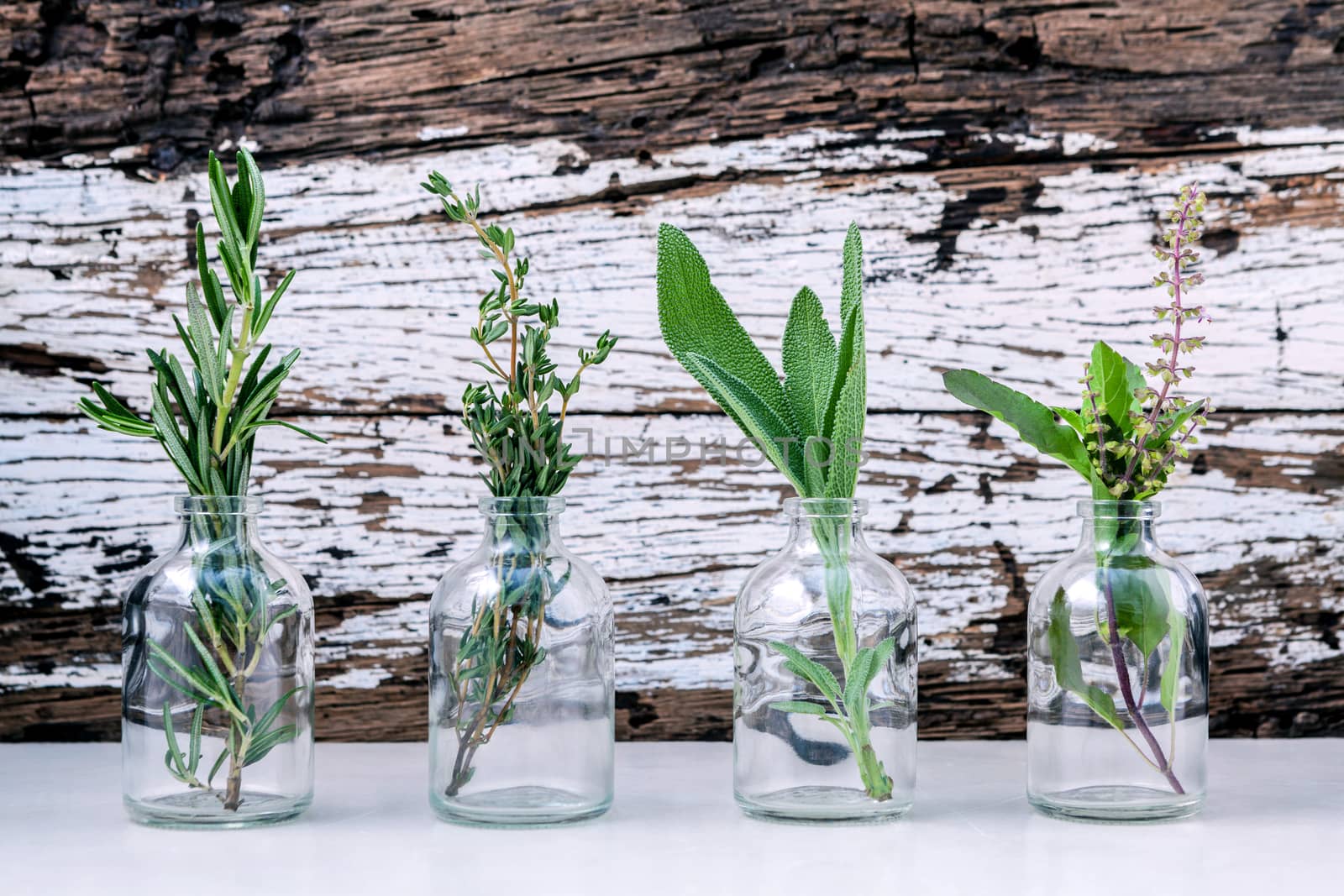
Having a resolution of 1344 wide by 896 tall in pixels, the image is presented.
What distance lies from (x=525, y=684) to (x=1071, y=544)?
46cm

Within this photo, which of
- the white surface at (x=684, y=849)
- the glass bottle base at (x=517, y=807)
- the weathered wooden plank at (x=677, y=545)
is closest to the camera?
the white surface at (x=684, y=849)

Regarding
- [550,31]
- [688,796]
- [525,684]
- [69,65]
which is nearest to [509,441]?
[525,684]

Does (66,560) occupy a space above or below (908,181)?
below

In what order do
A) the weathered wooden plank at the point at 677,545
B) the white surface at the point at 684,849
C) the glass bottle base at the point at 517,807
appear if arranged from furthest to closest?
the weathered wooden plank at the point at 677,545 → the glass bottle base at the point at 517,807 → the white surface at the point at 684,849

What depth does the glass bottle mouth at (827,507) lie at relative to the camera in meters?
0.64

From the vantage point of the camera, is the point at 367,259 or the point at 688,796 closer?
the point at 688,796

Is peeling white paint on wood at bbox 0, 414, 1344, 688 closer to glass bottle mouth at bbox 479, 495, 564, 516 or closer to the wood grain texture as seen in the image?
the wood grain texture

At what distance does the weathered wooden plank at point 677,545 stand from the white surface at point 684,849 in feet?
0.50

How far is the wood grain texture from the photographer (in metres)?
0.88

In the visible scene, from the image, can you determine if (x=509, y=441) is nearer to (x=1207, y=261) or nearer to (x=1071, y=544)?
(x=1071, y=544)

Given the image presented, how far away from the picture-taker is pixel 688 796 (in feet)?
2.27

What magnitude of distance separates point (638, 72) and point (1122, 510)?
1.62 feet

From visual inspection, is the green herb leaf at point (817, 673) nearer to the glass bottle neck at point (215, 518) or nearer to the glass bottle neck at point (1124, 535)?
the glass bottle neck at point (1124, 535)

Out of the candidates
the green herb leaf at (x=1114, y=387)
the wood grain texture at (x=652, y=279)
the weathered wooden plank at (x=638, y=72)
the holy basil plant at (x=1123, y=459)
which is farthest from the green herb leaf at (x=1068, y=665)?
the weathered wooden plank at (x=638, y=72)
